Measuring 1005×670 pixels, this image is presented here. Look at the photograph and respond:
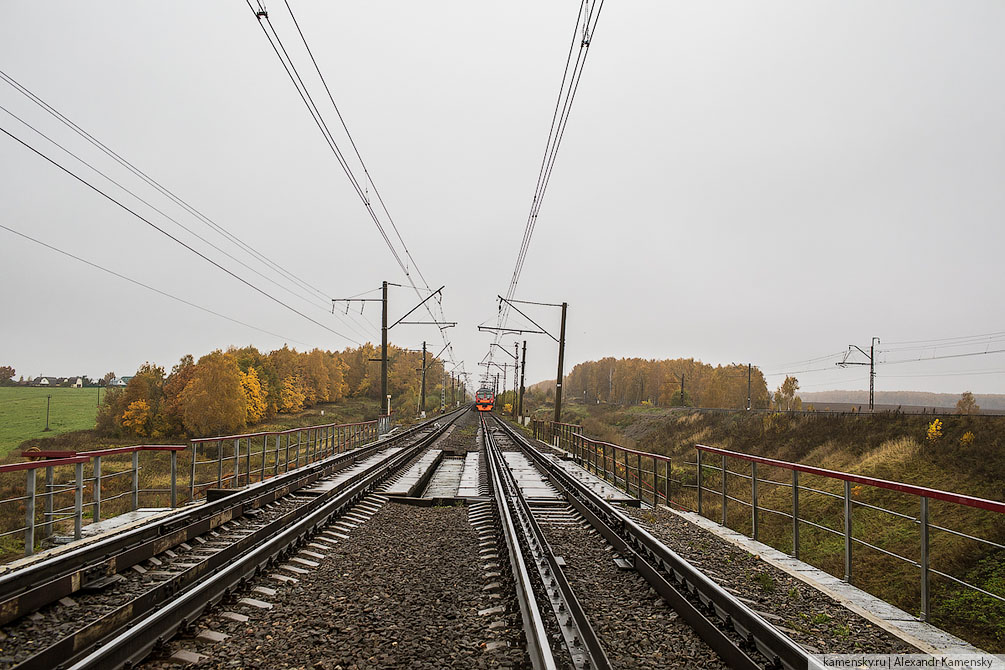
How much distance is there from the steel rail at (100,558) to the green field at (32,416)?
50.1 meters

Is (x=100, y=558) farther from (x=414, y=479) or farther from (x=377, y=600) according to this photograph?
(x=414, y=479)

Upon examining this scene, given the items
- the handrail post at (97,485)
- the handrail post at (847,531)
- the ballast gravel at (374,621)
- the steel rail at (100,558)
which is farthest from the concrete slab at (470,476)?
the handrail post at (847,531)

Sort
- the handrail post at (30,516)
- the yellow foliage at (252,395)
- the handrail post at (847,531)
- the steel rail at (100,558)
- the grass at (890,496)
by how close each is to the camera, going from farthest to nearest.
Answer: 1. the yellow foliage at (252,395)
2. the grass at (890,496)
3. the handrail post at (30,516)
4. the handrail post at (847,531)
5. the steel rail at (100,558)

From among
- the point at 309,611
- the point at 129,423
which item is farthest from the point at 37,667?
the point at 129,423

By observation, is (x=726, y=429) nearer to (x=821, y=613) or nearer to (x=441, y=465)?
(x=441, y=465)

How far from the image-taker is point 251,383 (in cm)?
7088

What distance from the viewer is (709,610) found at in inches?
187

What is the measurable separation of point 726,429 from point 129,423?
55.9 m

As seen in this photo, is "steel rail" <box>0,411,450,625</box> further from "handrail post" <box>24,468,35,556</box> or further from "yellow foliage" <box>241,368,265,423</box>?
"yellow foliage" <box>241,368,265,423</box>

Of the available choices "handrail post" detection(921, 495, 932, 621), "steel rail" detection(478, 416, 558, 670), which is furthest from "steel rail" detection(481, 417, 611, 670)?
"handrail post" detection(921, 495, 932, 621)

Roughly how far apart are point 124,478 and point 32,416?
5441 cm

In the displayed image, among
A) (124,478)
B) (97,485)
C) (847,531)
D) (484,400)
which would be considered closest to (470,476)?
(97,485)

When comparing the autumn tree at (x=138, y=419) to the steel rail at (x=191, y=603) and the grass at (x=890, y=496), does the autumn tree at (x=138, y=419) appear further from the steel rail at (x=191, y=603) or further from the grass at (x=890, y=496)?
the steel rail at (x=191, y=603)

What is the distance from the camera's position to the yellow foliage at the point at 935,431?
74.2 ft
